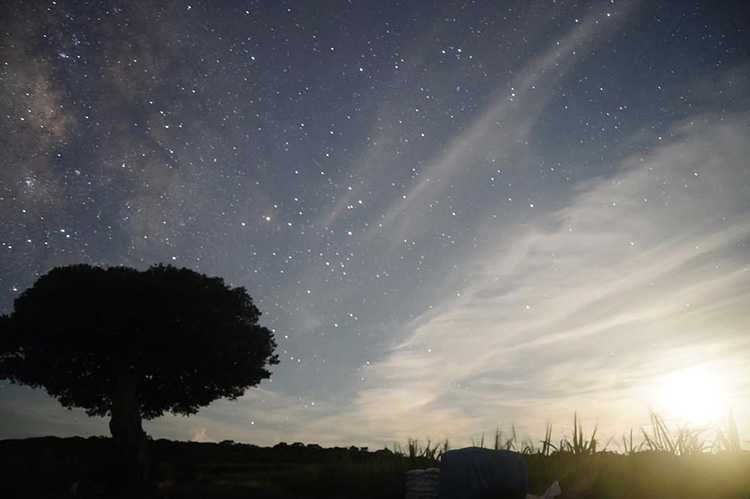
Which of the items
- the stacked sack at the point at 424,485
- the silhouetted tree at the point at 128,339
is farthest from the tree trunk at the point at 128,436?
the stacked sack at the point at 424,485

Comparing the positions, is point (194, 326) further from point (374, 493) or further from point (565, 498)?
point (565, 498)

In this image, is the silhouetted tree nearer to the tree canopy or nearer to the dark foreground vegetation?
the tree canopy

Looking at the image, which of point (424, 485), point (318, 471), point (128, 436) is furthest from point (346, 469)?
point (128, 436)

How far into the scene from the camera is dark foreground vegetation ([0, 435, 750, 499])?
8.18 metres

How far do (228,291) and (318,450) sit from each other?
27.7ft

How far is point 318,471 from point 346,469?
0.95m

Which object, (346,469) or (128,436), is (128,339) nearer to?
(128,436)

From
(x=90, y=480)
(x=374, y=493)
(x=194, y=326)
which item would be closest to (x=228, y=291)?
(x=194, y=326)

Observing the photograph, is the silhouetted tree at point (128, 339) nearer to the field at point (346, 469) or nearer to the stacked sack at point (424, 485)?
the field at point (346, 469)

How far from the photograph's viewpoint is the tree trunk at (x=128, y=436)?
725 inches

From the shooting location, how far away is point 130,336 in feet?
73.5

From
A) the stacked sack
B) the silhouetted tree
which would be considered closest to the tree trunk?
the silhouetted tree

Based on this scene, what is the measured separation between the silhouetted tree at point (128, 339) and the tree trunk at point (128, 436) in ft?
0.15

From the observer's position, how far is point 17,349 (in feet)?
73.6
